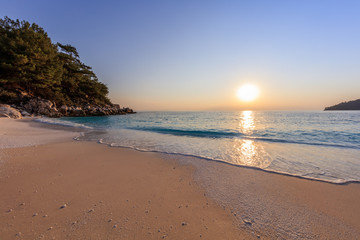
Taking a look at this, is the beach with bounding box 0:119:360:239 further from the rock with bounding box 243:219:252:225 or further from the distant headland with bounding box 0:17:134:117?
the distant headland with bounding box 0:17:134:117

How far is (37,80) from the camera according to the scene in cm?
2577

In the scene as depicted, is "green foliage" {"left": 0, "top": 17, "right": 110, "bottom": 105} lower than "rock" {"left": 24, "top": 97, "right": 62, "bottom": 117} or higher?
higher

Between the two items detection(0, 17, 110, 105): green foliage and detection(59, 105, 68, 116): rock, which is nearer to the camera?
detection(0, 17, 110, 105): green foliage

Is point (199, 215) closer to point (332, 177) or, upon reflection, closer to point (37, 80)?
point (332, 177)

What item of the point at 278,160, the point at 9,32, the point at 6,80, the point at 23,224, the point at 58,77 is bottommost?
the point at 278,160

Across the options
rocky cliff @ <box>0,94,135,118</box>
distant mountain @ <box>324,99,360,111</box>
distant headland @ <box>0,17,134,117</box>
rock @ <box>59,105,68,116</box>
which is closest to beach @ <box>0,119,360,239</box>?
rocky cliff @ <box>0,94,135,118</box>

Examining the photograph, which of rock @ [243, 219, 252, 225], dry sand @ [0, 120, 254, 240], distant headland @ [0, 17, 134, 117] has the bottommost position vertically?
rock @ [243, 219, 252, 225]

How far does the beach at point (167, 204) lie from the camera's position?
160 centimetres

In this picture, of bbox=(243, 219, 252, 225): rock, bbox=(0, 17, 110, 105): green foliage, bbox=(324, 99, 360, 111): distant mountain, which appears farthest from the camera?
bbox=(324, 99, 360, 111): distant mountain

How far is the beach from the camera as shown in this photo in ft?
5.24

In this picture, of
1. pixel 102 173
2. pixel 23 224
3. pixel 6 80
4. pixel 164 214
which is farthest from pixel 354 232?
pixel 6 80

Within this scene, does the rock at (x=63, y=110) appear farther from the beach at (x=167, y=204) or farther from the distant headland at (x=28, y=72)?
the beach at (x=167, y=204)

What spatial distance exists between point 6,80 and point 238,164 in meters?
36.2

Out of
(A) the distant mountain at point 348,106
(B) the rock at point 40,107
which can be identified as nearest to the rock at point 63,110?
(B) the rock at point 40,107
